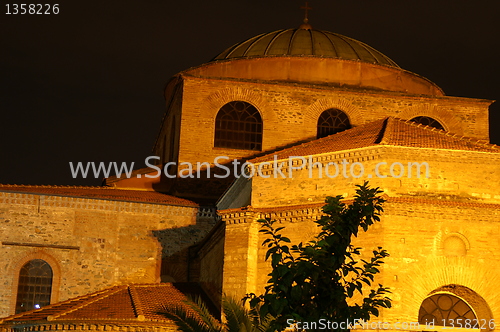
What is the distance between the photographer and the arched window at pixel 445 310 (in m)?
17.0

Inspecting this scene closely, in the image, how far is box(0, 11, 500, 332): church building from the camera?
1691 centimetres

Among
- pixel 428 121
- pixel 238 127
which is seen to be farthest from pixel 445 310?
pixel 238 127

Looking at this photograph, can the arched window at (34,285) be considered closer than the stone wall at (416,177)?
No

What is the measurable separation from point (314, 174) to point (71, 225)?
7604 millimetres

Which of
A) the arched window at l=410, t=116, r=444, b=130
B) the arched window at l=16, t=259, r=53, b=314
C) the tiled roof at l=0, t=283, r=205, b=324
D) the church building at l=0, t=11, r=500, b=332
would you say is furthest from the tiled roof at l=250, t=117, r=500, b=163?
the arched window at l=16, t=259, r=53, b=314

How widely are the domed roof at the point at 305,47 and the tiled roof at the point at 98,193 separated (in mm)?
5423

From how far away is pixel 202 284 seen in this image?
829 inches

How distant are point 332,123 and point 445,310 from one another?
378 inches

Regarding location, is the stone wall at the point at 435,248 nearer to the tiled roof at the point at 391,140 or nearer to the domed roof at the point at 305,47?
the tiled roof at the point at 391,140

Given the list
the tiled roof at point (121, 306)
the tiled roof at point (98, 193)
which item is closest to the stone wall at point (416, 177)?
the tiled roof at point (121, 306)

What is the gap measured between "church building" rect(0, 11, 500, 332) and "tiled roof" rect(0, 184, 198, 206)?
0.21 feet

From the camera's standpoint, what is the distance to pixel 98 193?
24.0 m

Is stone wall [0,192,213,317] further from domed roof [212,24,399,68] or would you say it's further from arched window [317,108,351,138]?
domed roof [212,24,399,68]

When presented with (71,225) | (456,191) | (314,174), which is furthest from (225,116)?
(456,191)
